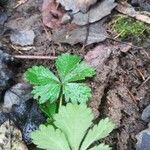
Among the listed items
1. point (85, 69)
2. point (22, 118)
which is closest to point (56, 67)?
point (85, 69)

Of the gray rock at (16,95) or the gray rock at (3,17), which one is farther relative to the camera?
the gray rock at (3,17)

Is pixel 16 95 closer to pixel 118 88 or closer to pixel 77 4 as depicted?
pixel 118 88

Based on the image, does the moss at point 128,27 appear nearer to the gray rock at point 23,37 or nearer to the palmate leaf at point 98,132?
the gray rock at point 23,37

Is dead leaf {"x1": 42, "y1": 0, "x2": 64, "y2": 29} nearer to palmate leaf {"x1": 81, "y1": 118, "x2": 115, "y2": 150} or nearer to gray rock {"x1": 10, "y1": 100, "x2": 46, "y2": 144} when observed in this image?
gray rock {"x1": 10, "y1": 100, "x2": 46, "y2": 144}

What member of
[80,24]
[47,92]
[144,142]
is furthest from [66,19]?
[144,142]

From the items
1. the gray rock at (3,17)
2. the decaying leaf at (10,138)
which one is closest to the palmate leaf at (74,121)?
the decaying leaf at (10,138)

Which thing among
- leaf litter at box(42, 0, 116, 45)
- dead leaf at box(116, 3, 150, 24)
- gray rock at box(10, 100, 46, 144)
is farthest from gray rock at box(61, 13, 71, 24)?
gray rock at box(10, 100, 46, 144)
